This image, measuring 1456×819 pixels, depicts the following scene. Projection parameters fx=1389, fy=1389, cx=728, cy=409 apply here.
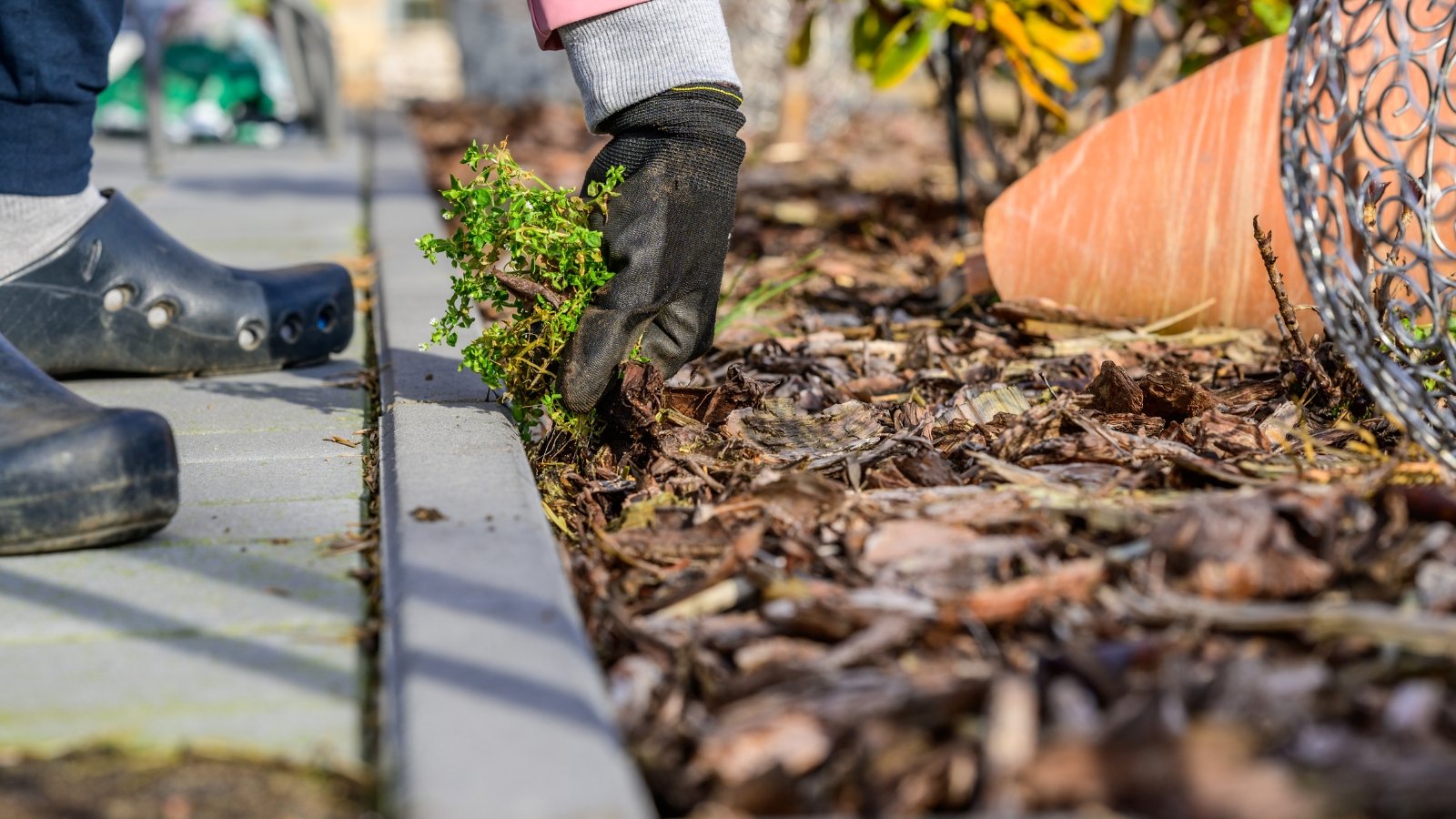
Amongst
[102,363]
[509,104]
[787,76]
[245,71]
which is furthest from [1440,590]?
[509,104]

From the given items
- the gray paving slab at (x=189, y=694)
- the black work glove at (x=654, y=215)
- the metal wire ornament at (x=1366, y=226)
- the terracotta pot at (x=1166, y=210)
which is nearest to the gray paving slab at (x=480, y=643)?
the gray paving slab at (x=189, y=694)

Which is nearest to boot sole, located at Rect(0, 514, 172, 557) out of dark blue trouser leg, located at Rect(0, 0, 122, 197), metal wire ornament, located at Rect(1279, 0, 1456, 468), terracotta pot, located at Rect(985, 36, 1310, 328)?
dark blue trouser leg, located at Rect(0, 0, 122, 197)

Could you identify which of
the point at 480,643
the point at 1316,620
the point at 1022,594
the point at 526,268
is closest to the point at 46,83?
the point at 526,268

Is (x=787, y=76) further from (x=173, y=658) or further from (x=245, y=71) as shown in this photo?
(x=173, y=658)

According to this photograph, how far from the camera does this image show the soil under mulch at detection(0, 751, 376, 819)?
1081 millimetres

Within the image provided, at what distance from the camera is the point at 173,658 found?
1360 mm

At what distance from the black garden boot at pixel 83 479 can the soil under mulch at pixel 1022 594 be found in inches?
19.6

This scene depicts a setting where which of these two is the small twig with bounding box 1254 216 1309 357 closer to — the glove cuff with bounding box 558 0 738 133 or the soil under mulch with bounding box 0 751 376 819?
the glove cuff with bounding box 558 0 738 133

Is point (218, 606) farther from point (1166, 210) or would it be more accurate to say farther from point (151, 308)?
point (1166, 210)

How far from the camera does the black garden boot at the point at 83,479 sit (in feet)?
5.26

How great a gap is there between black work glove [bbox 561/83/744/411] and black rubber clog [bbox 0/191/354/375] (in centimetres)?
83

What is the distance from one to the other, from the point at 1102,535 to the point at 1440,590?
1.11 ft

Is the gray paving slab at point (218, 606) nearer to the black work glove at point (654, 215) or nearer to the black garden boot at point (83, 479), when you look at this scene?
the black garden boot at point (83, 479)

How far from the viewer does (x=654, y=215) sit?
1.89 meters
